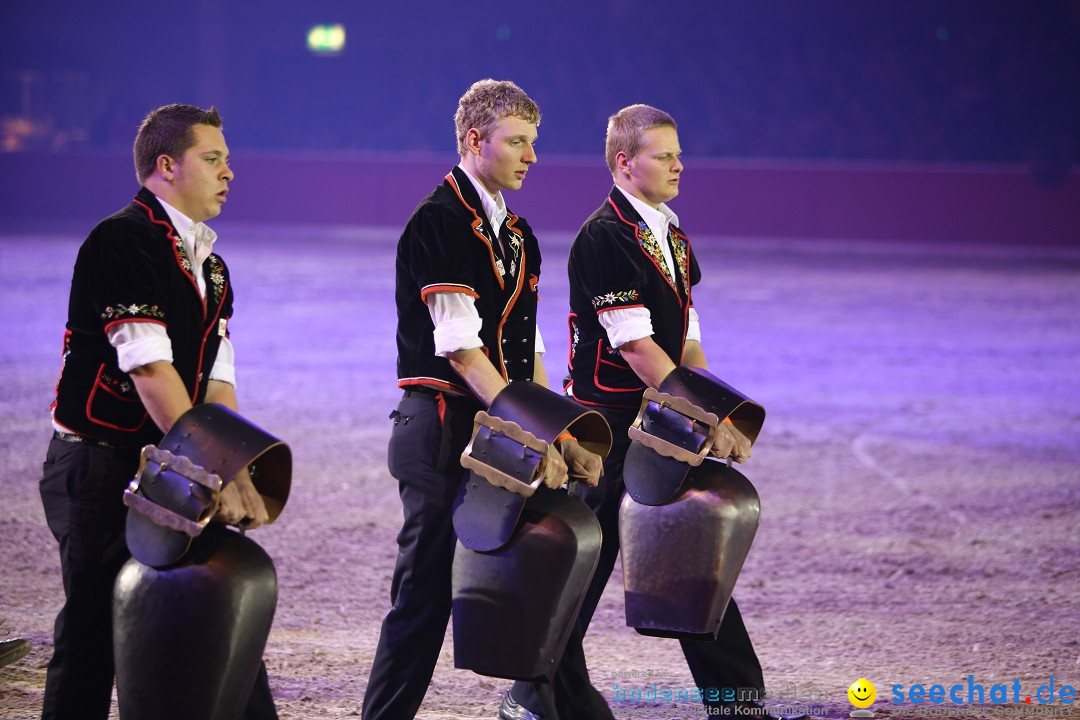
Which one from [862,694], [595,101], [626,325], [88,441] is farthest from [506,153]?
[595,101]

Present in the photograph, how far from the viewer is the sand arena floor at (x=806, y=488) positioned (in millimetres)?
4551

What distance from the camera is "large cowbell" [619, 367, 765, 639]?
3.56 metres

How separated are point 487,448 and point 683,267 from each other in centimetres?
112

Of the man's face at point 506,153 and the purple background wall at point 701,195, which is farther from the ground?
the purple background wall at point 701,195

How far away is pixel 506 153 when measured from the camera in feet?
11.4

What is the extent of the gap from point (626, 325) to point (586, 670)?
3.24ft

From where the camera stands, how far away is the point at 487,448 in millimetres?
3174

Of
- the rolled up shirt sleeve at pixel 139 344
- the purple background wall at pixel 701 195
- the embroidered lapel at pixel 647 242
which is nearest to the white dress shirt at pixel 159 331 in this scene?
the rolled up shirt sleeve at pixel 139 344

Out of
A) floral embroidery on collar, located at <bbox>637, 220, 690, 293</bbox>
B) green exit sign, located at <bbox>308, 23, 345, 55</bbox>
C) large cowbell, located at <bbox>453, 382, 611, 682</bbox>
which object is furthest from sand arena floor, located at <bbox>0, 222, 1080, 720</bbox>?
green exit sign, located at <bbox>308, 23, 345, 55</bbox>

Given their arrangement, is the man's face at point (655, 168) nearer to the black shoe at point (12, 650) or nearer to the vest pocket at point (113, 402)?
the vest pocket at point (113, 402)

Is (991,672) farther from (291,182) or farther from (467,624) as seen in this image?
(291,182)

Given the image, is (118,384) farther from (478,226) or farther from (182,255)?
(478,226)

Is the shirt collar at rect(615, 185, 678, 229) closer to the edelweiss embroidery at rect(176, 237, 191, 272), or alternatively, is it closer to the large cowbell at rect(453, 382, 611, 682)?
the large cowbell at rect(453, 382, 611, 682)

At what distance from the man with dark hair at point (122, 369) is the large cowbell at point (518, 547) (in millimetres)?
529
